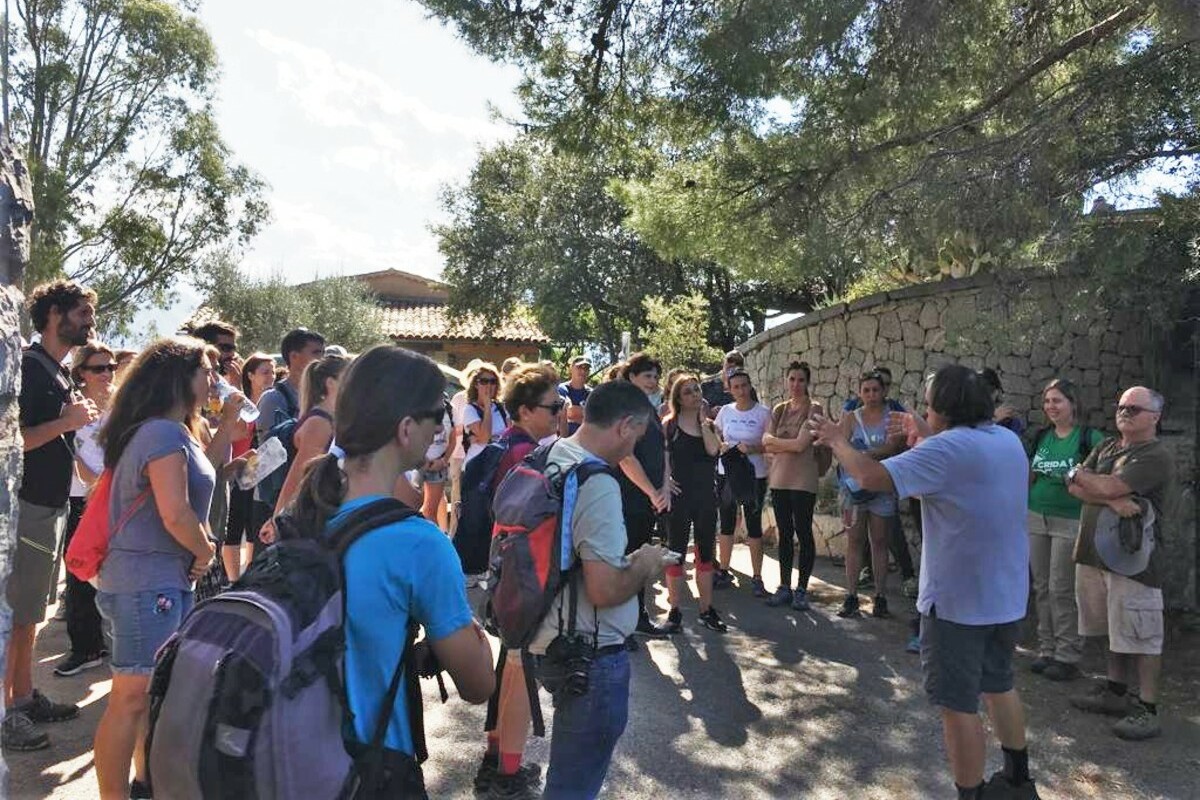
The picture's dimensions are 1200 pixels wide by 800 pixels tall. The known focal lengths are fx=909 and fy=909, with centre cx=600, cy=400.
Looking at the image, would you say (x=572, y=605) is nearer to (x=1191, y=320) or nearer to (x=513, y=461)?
(x=513, y=461)

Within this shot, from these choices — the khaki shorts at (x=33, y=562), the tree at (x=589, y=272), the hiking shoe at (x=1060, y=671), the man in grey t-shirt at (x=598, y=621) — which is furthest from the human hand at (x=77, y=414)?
the tree at (x=589, y=272)

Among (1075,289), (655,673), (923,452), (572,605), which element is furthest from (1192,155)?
(572,605)

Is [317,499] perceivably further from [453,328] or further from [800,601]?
[453,328]

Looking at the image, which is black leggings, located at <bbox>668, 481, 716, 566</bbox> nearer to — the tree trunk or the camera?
the camera

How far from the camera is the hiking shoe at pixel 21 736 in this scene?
3.95 m

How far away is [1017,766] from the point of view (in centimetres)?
357

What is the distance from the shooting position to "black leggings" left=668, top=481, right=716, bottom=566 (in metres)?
6.43

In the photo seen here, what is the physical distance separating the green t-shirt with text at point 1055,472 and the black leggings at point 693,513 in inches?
82.0

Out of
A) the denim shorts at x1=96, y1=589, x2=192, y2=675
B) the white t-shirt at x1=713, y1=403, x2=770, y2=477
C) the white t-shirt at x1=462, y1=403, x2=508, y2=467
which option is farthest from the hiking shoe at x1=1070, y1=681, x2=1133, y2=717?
the denim shorts at x1=96, y1=589, x2=192, y2=675

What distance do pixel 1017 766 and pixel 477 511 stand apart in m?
2.52

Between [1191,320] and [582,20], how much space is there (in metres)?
5.13

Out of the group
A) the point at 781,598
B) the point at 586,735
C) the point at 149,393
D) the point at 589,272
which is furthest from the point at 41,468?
the point at 589,272

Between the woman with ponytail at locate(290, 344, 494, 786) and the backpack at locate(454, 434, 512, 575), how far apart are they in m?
2.26

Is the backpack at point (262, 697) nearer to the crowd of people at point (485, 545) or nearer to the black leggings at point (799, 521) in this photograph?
the crowd of people at point (485, 545)
